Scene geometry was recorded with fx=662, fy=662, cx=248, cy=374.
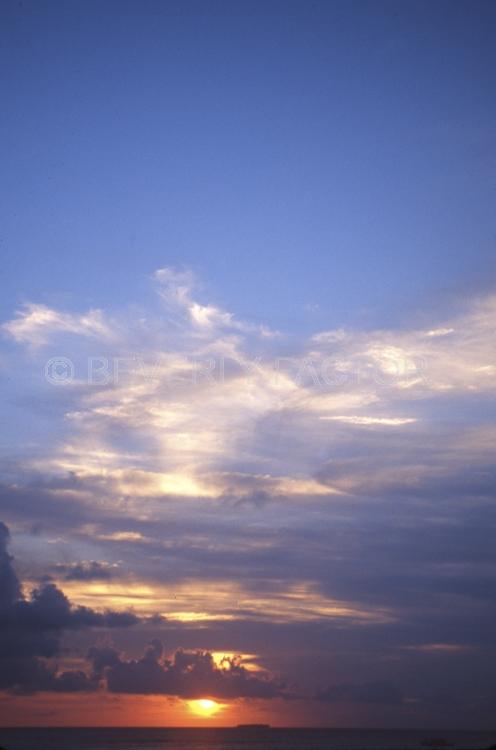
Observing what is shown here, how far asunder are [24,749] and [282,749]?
3002 inches

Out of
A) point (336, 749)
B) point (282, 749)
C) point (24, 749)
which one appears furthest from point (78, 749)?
point (336, 749)

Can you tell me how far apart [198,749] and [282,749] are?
25287mm

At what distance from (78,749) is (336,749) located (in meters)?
77.3

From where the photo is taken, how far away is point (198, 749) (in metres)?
199

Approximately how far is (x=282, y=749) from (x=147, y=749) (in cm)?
4062

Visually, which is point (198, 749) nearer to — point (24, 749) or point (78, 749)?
point (78, 749)

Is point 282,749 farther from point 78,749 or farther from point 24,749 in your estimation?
point 24,749

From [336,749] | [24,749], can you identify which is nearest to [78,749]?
[24,749]

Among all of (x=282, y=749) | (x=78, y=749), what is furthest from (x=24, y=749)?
(x=282, y=749)

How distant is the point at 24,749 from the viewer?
194 meters

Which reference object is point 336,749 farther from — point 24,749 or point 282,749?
point 24,749

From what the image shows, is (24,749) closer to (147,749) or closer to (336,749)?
(147,749)

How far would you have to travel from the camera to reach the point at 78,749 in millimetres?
198125

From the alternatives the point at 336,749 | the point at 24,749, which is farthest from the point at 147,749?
the point at 336,749
